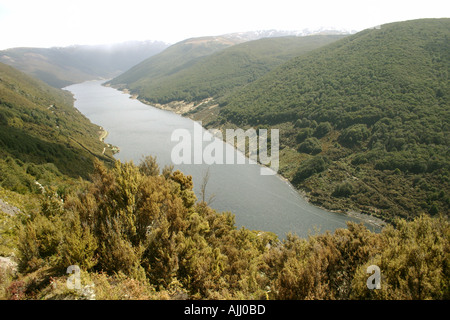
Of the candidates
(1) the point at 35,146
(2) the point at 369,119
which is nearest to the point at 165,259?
(1) the point at 35,146

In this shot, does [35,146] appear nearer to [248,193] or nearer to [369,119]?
[248,193]

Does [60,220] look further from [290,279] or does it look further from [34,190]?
[34,190]

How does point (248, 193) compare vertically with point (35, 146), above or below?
below

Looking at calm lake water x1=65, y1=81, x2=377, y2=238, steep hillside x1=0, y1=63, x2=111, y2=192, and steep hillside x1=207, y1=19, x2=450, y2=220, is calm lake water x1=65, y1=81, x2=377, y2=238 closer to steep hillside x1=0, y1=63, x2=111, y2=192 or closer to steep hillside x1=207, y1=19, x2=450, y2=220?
steep hillside x1=207, y1=19, x2=450, y2=220

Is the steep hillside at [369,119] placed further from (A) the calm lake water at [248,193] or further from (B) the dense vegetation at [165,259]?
(B) the dense vegetation at [165,259]

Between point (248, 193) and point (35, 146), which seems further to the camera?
point (248, 193)

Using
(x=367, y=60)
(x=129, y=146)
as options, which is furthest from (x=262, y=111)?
(x=129, y=146)

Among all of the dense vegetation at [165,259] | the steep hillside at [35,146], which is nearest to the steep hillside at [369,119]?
the dense vegetation at [165,259]
